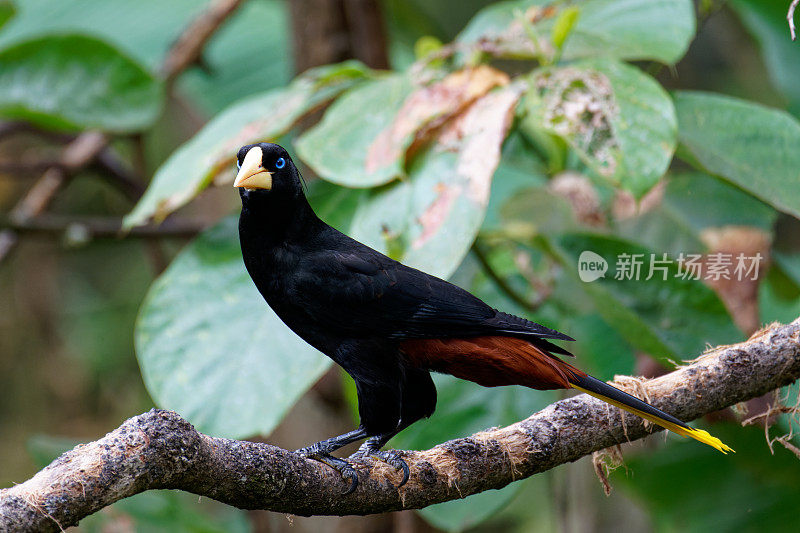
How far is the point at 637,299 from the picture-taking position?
223 cm

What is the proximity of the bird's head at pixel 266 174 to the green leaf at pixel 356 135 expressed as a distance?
33 cm

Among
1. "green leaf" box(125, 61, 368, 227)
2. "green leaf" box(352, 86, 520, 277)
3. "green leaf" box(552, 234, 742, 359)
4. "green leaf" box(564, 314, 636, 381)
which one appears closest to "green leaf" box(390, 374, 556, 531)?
"green leaf" box(564, 314, 636, 381)

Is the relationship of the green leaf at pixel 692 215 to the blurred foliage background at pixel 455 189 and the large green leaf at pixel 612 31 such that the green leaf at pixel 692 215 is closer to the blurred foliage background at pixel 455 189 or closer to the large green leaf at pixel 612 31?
the blurred foliage background at pixel 455 189

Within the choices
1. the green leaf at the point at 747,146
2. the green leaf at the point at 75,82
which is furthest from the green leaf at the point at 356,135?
the green leaf at the point at 75,82

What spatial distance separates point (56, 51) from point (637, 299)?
209cm

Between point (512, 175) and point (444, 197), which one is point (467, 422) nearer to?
point (444, 197)

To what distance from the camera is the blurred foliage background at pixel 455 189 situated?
2033 mm

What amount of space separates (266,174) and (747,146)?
49.2 inches

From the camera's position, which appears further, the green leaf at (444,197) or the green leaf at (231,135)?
the green leaf at (231,135)

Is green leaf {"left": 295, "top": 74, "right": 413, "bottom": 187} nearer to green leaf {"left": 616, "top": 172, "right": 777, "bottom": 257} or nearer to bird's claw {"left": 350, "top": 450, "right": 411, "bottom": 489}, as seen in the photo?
bird's claw {"left": 350, "top": 450, "right": 411, "bottom": 489}

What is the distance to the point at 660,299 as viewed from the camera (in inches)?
88.4

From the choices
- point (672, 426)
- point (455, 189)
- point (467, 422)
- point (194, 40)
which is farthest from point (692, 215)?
point (194, 40)

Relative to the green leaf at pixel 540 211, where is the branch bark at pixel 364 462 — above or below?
above

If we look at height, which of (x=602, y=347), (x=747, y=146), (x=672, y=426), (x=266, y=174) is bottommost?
(x=602, y=347)
